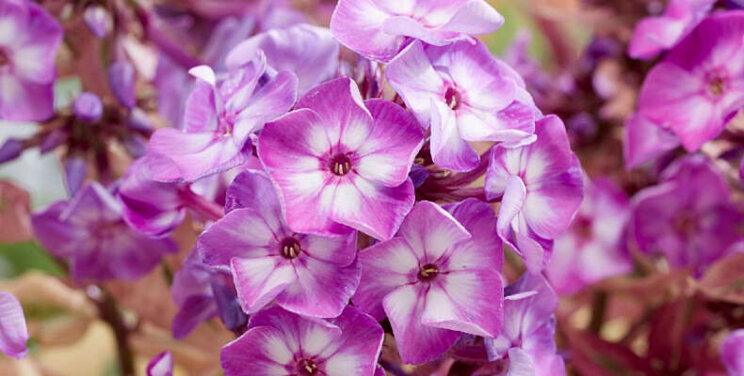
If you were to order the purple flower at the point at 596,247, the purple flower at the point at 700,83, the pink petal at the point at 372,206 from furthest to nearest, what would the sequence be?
the purple flower at the point at 596,247 → the purple flower at the point at 700,83 → the pink petal at the point at 372,206

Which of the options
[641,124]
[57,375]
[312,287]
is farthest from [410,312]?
[57,375]

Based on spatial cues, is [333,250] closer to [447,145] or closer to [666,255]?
[447,145]

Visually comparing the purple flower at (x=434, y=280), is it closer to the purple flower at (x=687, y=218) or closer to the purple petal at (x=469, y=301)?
the purple petal at (x=469, y=301)

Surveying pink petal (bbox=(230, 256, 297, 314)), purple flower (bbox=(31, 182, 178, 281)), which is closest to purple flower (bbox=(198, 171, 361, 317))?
pink petal (bbox=(230, 256, 297, 314))

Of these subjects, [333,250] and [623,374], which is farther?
[623,374]

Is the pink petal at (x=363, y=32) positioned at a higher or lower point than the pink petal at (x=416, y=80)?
higher

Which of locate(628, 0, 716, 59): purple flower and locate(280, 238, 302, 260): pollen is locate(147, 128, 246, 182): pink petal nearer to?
locate(280, 238, 302, 260): pollen

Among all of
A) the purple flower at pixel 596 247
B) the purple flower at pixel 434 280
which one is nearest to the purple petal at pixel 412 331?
the purple flower at pixel 434 280

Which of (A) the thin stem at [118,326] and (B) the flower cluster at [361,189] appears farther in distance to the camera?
(A) the thin stem at [118,326]
